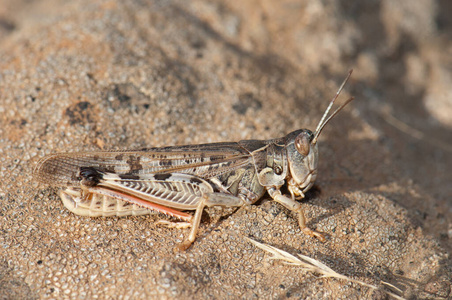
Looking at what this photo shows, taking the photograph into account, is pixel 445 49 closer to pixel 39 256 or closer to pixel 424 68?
pixel 424 68

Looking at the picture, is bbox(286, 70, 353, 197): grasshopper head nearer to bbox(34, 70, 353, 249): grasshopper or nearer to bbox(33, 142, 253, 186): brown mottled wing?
bbox(34, 70, 353, 249): grasshopper

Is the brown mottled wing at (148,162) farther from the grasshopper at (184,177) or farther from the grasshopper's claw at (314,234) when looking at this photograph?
the grasshopper's claw at (314,234)

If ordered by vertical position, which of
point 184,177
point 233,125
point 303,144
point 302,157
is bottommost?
point 233,125

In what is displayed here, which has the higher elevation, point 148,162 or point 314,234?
point 148,162

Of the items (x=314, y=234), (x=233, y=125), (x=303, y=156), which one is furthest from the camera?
(x=233, y=125)

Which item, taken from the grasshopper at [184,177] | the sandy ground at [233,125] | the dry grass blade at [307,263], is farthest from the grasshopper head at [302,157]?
the dry grass blade at [307,263]

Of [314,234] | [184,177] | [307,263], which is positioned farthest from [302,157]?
[184,177]

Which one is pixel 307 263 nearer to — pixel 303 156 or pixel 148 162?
pixel 303 156

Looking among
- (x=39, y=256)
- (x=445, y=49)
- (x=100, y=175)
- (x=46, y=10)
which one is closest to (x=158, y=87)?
(x=100, y=175)
